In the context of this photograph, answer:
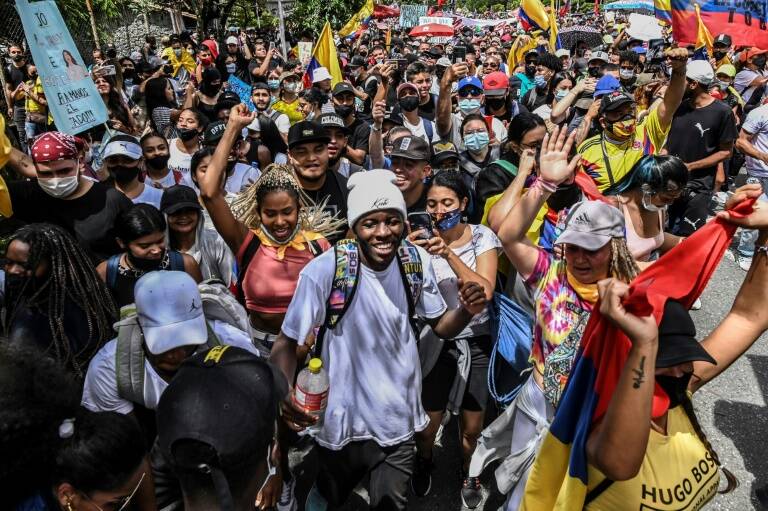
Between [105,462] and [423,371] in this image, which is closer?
[105,462]

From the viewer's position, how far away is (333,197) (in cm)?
393

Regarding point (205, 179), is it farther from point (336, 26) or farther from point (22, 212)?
point (336, 26)

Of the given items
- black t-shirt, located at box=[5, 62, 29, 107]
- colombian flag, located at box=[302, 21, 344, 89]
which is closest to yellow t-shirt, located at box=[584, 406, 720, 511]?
colombian flag, located at box=[302, 21, 344, 89]

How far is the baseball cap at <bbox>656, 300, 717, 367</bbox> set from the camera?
5.45 feet

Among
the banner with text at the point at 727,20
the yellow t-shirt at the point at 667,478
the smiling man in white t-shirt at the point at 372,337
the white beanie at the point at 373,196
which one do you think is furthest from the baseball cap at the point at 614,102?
the yellow t-shirt at the point at 667,478

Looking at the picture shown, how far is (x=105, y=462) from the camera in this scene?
168cm

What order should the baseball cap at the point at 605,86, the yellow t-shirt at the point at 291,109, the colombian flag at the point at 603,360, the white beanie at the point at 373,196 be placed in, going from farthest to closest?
the yellow t-shirt at the point at 291,109 → the baseball cap at the point at 605,86 → the white beanie at the point at 373,196 → the colombian flag at the point at 603,360

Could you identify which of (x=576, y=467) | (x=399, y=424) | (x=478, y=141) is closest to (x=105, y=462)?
(x=399, y=424)

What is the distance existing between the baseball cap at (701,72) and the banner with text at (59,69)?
612cm

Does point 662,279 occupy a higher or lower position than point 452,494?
higher

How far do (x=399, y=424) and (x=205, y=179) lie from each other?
1.73m

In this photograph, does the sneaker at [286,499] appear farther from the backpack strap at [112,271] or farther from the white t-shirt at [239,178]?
the white t-shirt at [239,178]

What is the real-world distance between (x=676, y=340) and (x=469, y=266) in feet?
5.08

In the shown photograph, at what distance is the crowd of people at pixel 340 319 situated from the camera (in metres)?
1.60
